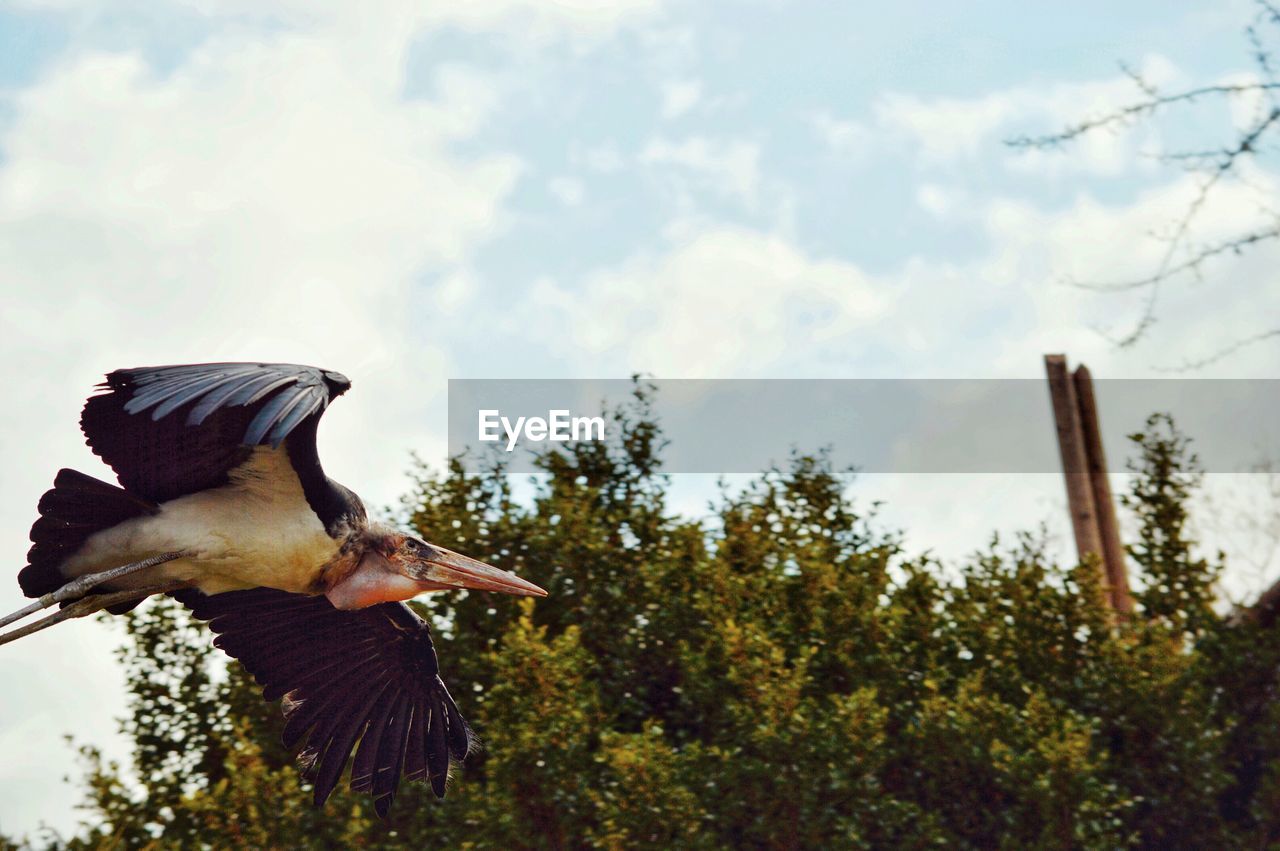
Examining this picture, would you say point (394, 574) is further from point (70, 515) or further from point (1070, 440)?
point (1070, 440)

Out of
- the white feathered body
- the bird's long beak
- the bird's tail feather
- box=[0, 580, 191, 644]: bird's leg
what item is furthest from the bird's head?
the bird's tail feather

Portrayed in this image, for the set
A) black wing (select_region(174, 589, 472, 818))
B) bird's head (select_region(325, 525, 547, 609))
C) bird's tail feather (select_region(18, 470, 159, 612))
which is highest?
bird's tail feather (select_region(18, 470, 159, 612))

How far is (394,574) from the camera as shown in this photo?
428 centimetres

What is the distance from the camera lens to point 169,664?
7.12 metres

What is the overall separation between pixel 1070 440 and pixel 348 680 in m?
5.62

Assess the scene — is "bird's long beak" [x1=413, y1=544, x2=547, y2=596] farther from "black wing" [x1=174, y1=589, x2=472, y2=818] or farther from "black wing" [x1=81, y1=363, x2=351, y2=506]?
"black wing" [x1=174, y1=589, x2=472, y2=818]

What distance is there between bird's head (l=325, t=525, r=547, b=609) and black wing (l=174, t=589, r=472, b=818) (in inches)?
21.6

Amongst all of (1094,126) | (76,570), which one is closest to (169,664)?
(76,570)

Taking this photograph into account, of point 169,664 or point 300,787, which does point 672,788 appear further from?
point 169,664

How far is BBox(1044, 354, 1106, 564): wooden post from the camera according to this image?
891 cm

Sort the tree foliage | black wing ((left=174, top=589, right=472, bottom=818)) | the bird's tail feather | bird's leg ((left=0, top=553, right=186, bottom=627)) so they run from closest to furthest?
bird's leg ((left=0, top=553, right=186, bottom=627)) → the bird's tail feather → black wing ((left=174, top=589, right=472, bottom=818)) → the tree foliage

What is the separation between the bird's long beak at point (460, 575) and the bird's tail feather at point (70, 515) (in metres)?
0.81

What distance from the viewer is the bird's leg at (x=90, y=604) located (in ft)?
13.2

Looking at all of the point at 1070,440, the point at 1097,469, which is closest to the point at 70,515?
the point at 1070,440
